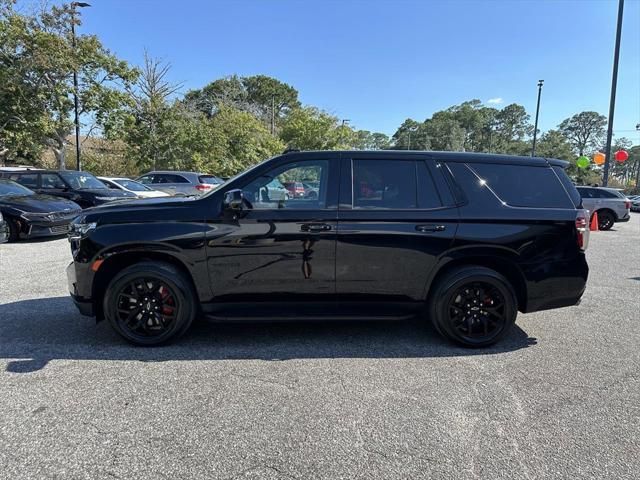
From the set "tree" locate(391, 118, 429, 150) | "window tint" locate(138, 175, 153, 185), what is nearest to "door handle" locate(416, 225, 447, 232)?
"window tint" locate(138, 175, 153, 185)

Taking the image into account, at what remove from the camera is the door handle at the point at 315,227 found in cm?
369

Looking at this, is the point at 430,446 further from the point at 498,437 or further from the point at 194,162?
the point at 194,162

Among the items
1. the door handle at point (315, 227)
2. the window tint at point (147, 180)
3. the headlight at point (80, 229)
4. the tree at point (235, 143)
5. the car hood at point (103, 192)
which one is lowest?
the headlight at point (80, 229)

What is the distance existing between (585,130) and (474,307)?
10315cm

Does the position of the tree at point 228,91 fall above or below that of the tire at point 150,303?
above

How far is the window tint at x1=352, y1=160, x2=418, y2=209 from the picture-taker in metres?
3.81

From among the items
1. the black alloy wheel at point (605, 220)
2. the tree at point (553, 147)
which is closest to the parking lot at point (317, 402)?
the black alloy wheel at point (605, 220)

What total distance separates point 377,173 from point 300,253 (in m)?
1.05

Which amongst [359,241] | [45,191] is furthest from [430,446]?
[45,191]

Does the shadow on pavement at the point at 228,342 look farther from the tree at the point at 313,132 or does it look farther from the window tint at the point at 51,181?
the tree at the point at 313,132

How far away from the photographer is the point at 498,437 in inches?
102

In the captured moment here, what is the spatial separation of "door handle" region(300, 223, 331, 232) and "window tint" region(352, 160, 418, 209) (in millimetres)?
336

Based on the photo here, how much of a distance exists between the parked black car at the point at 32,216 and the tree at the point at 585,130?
97.1 metres

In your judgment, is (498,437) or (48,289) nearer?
(498,437)
